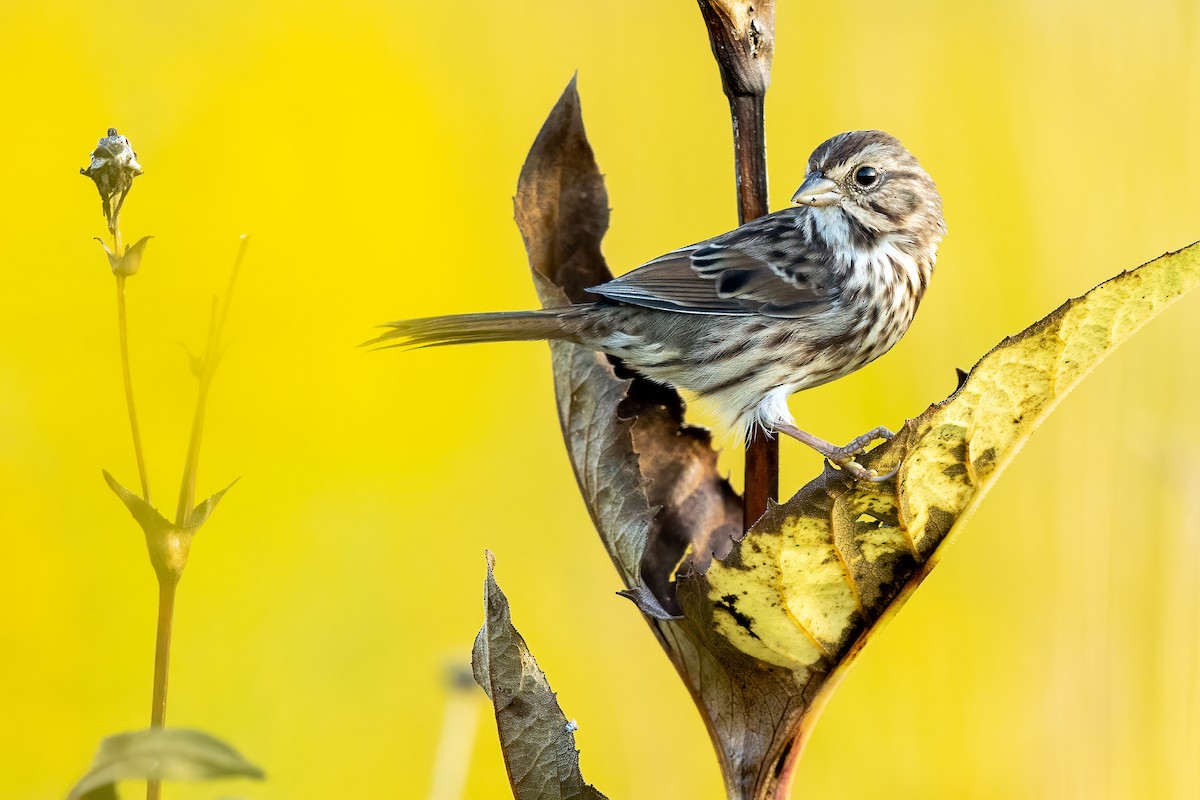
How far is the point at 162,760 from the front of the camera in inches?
36.5

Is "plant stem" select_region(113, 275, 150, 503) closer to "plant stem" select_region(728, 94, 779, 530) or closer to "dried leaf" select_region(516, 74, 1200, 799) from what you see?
"dried leaf" select_region(516, 74, 1200, 799)

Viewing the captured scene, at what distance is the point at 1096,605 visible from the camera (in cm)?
284

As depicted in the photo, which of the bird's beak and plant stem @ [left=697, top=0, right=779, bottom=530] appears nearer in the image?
plant stem @ [left=697, top=0, right=779, bottom=530]

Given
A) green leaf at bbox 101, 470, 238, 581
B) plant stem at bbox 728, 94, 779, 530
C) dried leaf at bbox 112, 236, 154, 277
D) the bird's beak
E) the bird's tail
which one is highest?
the bird's beak

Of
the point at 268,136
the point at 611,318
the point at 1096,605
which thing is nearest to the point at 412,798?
the point at 611,318

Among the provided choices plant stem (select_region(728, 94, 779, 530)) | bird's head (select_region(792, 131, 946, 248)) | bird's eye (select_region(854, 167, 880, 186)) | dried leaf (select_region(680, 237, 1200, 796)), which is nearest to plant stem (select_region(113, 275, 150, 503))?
dried leaf (select_region(680, 237, 1200, 796))

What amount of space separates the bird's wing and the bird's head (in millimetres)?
108

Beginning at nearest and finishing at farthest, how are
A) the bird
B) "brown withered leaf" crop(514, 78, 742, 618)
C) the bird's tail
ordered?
"brown withered leaf" crop(514, 78, 742, 618) → the bird's tail → the bird

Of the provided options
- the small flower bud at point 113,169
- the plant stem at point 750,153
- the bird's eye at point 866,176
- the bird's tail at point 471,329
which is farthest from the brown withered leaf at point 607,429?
the bird's eye at point 866,176

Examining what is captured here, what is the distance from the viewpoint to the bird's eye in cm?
281

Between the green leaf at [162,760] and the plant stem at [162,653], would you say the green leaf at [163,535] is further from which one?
the green leaf at [162,760]

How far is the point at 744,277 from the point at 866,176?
384 millimetres

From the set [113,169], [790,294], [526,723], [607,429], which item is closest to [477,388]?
[790,294]

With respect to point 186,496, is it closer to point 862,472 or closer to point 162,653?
point 162,653
